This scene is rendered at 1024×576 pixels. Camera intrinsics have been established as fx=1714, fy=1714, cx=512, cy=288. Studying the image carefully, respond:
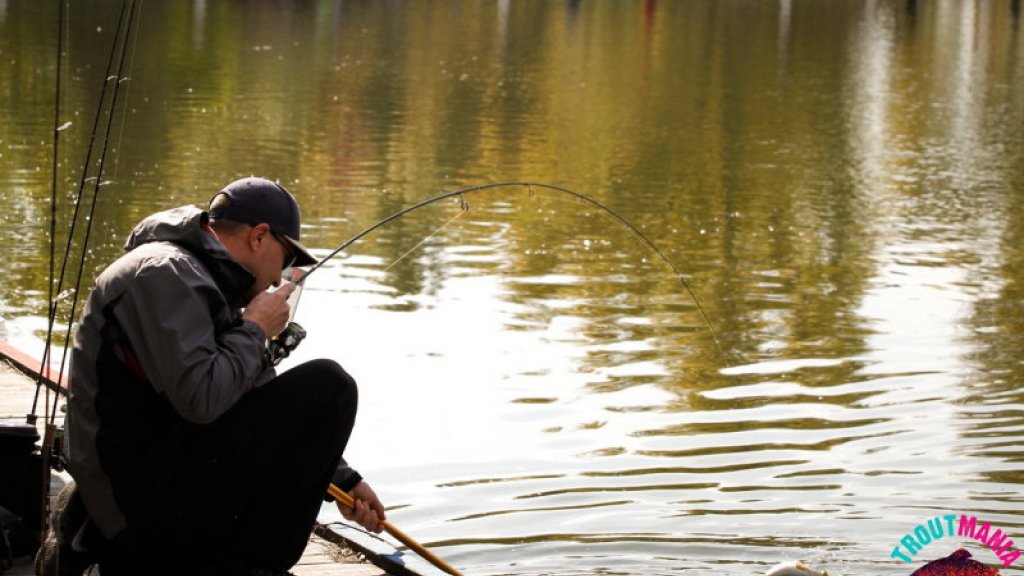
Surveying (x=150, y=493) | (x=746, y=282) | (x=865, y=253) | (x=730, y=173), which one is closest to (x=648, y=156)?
(x=730, y=173)

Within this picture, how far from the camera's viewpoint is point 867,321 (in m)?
9.54

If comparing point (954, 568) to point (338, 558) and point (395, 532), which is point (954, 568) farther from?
point (338, 558)

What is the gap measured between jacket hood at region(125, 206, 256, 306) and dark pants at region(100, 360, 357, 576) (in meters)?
0.26

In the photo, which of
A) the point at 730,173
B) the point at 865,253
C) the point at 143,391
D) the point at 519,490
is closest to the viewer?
the point at 143,391

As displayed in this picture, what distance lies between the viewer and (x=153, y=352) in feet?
11.1

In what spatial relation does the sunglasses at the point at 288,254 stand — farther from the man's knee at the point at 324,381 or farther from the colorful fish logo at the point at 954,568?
the colorful fish logo at the point at 954,568

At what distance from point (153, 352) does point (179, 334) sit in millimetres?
67

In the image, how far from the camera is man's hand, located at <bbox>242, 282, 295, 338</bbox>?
11.8 feet

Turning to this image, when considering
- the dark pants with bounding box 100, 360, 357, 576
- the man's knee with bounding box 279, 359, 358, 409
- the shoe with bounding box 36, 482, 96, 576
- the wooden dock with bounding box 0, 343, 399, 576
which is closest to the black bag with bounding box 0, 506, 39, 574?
the wooden dock with bounding box 0, 343, 399, 576

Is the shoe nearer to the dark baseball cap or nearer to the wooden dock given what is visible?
the wooden dock

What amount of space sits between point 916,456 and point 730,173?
30.2 ft

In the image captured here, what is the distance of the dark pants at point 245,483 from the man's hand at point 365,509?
0.33 metres

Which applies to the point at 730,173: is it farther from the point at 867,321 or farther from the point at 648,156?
the point at 867,321

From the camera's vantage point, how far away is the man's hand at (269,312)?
141 inches
